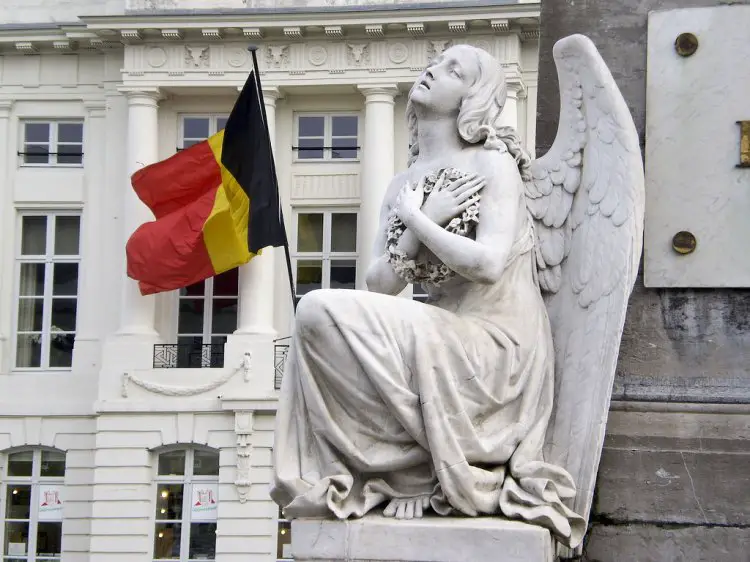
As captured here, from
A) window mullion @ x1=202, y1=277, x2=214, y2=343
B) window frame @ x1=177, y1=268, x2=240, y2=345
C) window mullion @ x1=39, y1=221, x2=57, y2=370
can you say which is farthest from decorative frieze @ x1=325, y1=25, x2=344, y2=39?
window mullion @ x1=39, y1=221, x2=57, y2=370

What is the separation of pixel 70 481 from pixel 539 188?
87.5 feet

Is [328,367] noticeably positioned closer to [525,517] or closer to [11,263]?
[525,517]

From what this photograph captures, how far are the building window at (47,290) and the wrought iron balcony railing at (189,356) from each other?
1.97m

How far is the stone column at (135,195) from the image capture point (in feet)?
99.9

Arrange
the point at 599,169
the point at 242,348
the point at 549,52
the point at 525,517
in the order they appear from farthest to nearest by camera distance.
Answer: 1. the point at 242,348
2. the point at 549,52
3. the point at 599,169
4. the point at 525,517

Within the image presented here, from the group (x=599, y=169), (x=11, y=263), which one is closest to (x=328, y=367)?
(x=599, y=169)

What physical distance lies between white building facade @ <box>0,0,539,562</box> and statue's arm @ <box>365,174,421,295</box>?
24010mm

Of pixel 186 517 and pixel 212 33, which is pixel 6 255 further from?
pixel 186 517

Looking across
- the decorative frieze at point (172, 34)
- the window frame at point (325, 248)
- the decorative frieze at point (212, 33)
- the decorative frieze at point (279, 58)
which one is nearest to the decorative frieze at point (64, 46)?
the decorative frieze at point (279, 58)

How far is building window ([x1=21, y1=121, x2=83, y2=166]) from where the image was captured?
31.9m

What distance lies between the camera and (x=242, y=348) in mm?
30125

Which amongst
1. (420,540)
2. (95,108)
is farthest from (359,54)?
(420,540)

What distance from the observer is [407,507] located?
4.92 meters

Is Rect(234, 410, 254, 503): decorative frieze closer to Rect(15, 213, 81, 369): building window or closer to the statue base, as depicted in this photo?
Rect(15, 213, 81, 369): building window
